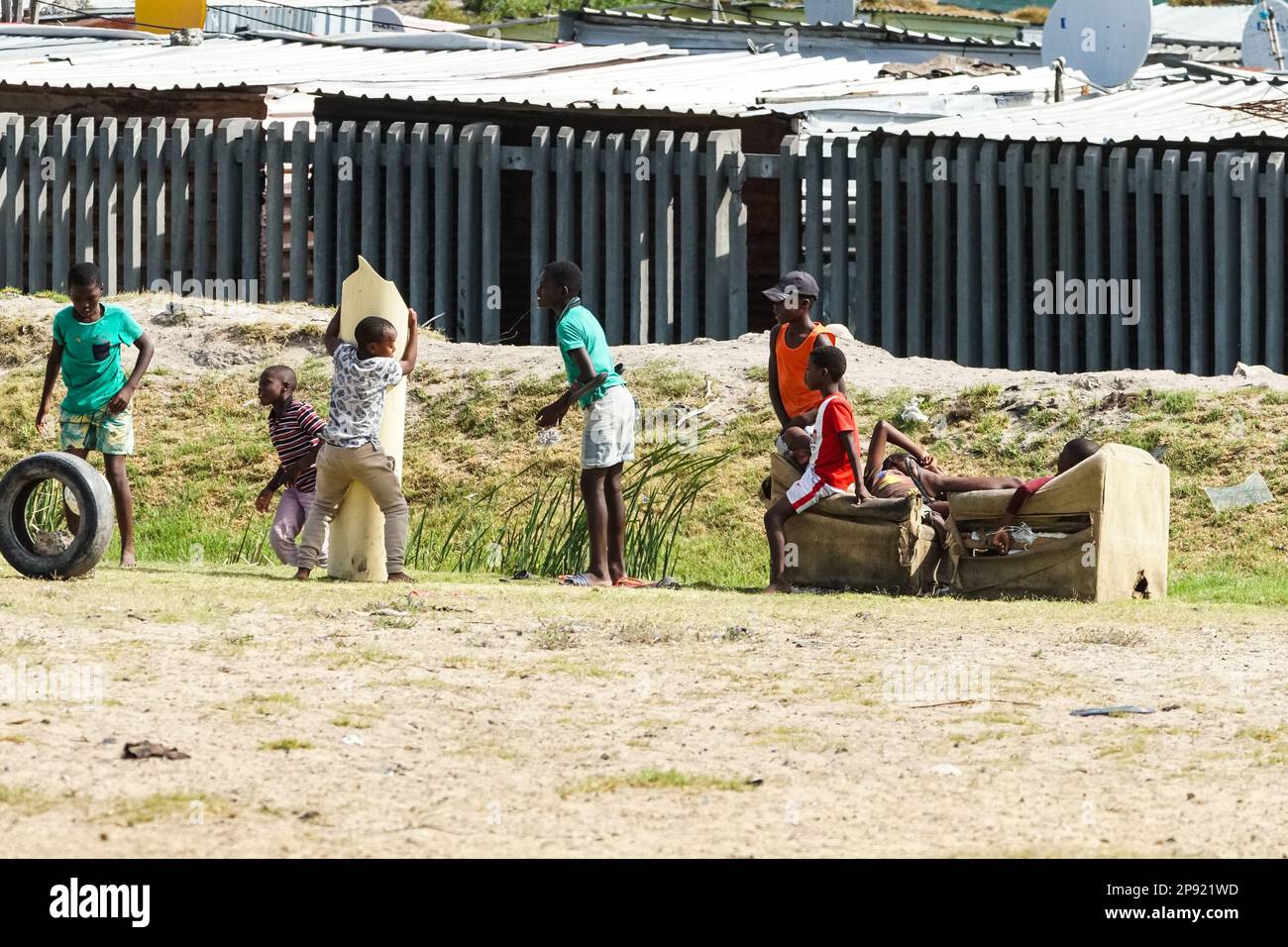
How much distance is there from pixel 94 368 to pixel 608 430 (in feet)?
8.49

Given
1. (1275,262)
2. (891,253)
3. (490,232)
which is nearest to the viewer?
(1275,262)

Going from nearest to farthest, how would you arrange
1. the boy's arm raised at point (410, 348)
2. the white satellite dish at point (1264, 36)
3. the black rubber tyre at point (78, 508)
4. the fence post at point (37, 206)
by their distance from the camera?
1. the black rubber tyre at point (78, 508)
2. the boy's arm raised at point (410, 348)
3. the fence post at point (37, 206)
4. the white satellite dish at point (1264, 36)

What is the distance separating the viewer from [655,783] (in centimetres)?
603

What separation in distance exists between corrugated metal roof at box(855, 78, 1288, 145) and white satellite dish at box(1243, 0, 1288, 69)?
6.47 metres

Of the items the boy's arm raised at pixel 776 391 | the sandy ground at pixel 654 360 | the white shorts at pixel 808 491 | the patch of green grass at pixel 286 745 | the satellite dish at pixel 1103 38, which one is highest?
the satellite dish at pixel 1103 38

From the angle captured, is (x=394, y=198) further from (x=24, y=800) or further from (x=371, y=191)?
(x=24, y=800)

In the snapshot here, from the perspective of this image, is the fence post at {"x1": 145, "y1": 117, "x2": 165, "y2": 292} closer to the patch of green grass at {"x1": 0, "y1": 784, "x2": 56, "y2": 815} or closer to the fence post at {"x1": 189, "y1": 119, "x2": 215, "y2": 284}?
the fence post at {"x1": 189, "y1": 119, "x2": 215, "y2": 284}

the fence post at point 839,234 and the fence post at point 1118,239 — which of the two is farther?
the fence post at point 839,234

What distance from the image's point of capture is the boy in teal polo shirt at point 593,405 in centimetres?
995

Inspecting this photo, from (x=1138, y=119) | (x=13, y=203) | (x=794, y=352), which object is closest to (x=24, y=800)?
(x=794, y=352)

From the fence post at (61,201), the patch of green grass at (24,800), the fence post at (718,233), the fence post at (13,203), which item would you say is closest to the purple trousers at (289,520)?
the patch of green grass at (24,800)

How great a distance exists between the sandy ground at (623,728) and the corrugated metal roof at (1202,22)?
3343 centimetres

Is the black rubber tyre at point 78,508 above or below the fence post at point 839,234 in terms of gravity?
below

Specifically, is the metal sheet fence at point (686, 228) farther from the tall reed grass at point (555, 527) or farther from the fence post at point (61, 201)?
the tall reed grass at point (555, 527)
